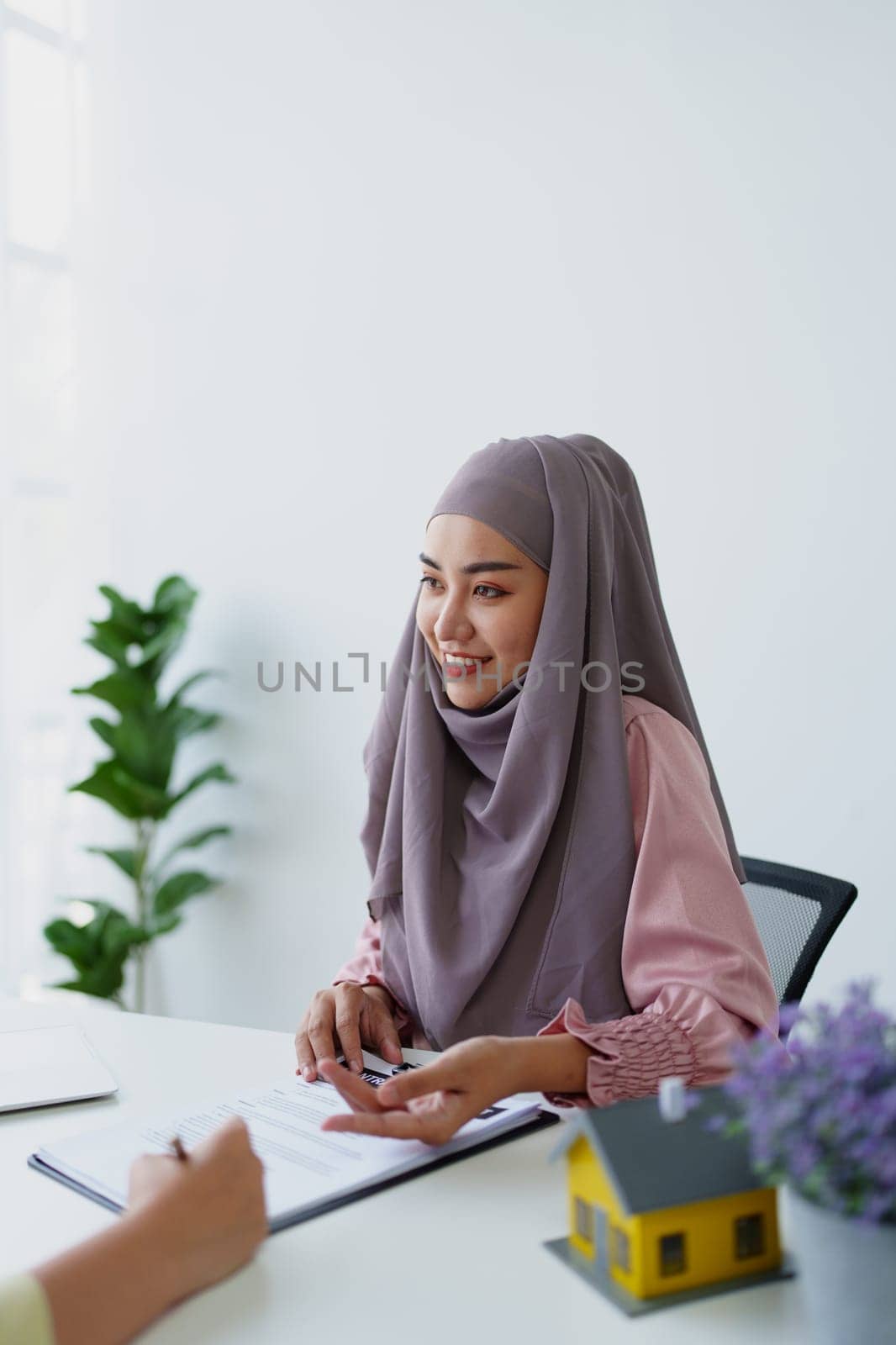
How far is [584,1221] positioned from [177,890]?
102 inches

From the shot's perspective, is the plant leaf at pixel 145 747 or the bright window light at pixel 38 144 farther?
the bright window light at pixel 38 144

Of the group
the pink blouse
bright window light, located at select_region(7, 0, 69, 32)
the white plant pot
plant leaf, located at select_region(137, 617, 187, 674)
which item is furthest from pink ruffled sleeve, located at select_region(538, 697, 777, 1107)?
bright window light, located at select_region(7, 0, 69, 32)

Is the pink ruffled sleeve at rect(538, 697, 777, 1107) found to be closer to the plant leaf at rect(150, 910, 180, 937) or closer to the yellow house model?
the yellow house model

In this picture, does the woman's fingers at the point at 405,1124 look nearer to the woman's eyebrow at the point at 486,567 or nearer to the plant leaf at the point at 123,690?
the woman's eyebrow at the point at 486,567

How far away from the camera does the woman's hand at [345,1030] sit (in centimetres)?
135

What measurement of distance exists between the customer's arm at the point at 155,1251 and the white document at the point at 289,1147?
63mm

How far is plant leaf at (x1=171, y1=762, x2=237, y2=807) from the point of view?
10.6ft

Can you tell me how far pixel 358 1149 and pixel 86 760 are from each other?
2.66 m

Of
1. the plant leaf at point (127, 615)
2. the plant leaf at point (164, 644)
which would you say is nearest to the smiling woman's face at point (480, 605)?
the plant leaf at point (164, 644)

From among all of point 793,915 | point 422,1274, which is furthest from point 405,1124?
point 793,915

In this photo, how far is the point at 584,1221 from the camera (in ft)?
2.91

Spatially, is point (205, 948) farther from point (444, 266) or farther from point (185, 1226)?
point (185, 1226)

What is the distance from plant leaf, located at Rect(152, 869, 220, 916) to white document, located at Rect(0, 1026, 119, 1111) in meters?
1.83

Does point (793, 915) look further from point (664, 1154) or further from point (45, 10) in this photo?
point (45, 10)
